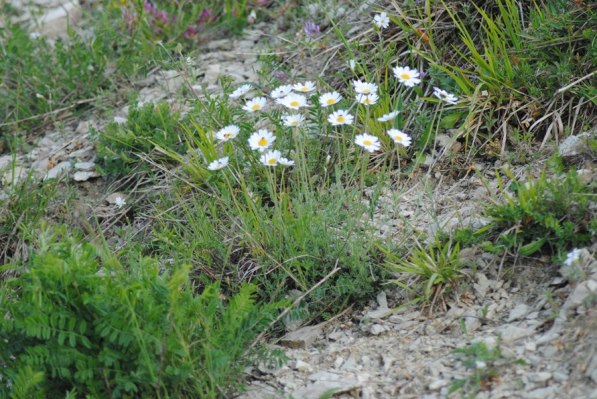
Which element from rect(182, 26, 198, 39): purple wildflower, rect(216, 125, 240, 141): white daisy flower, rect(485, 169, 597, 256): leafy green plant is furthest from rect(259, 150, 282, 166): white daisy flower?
rect(182, 26, 198, 39): purple wildflower

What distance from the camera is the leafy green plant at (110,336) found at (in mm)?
2826

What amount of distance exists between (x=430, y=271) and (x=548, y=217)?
0.49m

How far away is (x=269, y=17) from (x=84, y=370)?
3.26 metres

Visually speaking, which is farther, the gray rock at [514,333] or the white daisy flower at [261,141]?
the white daisy flower at [261,141]

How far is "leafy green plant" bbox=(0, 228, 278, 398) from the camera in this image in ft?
9.27

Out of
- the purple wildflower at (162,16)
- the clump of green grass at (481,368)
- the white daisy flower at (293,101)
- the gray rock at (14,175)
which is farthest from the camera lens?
the purple wildflower at (162,16)

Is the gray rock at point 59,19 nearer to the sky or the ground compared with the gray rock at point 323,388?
nearer to the sky

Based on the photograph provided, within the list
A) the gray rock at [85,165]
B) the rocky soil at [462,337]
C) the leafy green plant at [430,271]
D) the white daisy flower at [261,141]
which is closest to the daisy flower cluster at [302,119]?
the white daisy flower at [261,141]

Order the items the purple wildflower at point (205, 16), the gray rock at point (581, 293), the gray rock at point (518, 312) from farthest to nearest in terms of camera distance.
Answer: the purple wildflower at point (205, 16) → the gray rock at point (518, 312) → the gray rock at point (581, 293)

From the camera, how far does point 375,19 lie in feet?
14.0

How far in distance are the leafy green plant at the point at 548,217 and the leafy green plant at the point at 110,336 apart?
41.8 inches

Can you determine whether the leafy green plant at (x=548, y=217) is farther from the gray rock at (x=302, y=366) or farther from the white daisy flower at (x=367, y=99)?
the gray rock at (x=302, y=366)

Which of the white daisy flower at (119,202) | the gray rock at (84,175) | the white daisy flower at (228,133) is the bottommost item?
the white daisy flower at (119,202)

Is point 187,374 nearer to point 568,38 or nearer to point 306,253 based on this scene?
point 306,253
